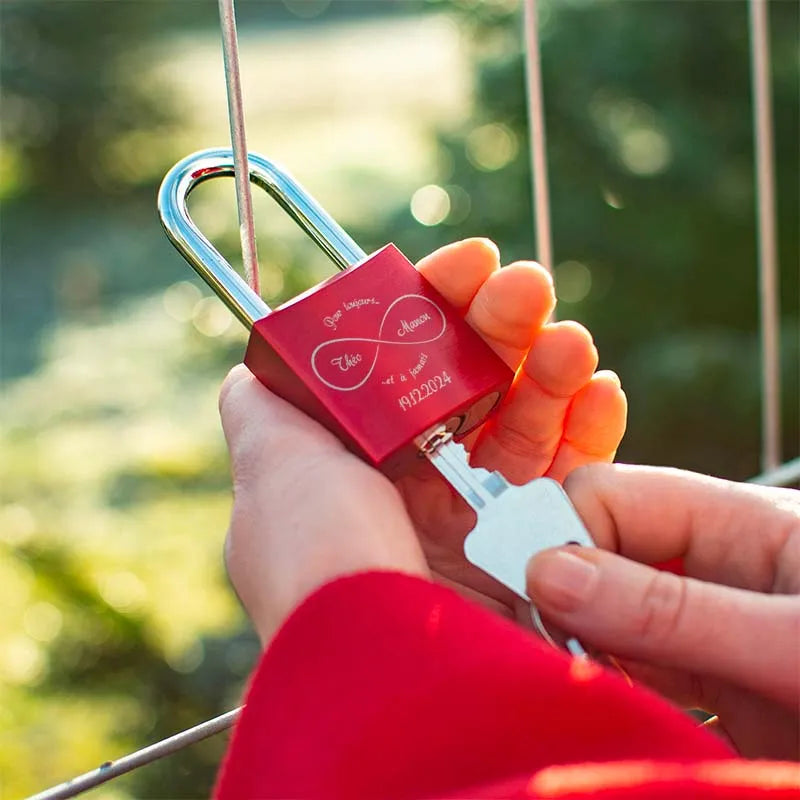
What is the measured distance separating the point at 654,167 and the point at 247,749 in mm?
2023

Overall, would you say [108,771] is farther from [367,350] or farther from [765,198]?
[765,198]

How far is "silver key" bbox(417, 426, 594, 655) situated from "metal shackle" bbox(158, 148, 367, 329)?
127mm

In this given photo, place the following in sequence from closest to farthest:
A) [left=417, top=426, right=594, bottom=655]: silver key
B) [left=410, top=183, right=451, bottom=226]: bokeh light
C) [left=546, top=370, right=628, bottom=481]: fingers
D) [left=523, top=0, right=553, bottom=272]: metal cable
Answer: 1. [left=417, top=426, right=594, bottom=655]: silver key
2. [left=546, top=370, right=628, bottom=481]: fingers
3. [left=523, top=0, right=553, bottom=272]: metal cable
4. [left=410, top=183, right=451, bottom=226]: bokeh light

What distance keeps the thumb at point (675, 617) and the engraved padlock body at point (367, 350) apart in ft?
0.34

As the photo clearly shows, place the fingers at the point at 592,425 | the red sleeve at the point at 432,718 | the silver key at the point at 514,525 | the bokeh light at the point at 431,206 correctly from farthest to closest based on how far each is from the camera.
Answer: the bokeh light at the point at 431,206
the fingers at the point at 592,425
the silver key at the point at 514,525
the red sleeve at the point at 432,718

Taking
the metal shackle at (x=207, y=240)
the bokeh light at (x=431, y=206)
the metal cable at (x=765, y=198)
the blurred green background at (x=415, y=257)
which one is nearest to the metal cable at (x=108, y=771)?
the metal shackle at (x=207, y=240)

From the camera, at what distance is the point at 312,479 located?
0.56m

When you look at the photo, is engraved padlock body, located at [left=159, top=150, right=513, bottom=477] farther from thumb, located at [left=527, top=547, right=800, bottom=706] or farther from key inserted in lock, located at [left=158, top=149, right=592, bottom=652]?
thumb, located at [left=527, top=547, right=800, bottom=706]

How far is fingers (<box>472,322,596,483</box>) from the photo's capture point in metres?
0.66

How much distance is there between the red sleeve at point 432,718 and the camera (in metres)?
0.46

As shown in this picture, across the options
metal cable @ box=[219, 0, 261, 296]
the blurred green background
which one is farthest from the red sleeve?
the blurred green background

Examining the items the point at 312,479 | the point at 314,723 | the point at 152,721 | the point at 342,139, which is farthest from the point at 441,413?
the point at 342,139

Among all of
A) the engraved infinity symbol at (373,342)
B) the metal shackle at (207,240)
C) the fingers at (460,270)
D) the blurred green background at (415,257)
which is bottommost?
the blurred green background at (415,257)

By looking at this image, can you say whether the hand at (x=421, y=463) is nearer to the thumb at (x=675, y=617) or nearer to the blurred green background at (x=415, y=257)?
the thumb at (x=675, y=617)
